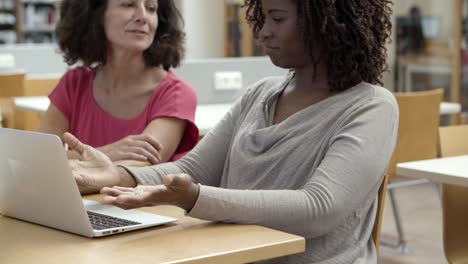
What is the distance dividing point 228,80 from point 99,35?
1.58 meters

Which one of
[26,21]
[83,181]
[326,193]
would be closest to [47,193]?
[83,181]

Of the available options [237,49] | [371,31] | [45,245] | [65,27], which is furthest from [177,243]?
[237,49]

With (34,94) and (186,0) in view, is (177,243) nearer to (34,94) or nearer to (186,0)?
(34,94)

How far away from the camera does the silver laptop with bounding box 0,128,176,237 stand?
136 centimetres

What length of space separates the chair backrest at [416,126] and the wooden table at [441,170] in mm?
1361

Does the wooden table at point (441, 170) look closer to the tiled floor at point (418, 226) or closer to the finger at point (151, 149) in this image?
the finger at point (151, 149)

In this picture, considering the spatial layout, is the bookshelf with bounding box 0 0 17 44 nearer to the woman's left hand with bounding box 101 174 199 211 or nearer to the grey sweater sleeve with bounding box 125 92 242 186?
the grey sweater sleeve with bounding box 125 92 242 186

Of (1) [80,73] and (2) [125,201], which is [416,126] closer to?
(1) [80,73]

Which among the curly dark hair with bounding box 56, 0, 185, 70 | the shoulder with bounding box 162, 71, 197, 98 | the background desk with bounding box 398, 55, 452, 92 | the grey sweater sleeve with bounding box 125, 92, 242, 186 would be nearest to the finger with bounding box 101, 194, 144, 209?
the grey sweater sleeve with bounding box 125, 92, 242, 186

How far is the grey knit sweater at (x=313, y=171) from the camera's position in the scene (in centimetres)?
147

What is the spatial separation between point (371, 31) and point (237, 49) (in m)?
6.95

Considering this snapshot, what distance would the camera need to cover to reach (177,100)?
7.78 ft

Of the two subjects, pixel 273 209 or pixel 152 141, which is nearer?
pixel 273 209

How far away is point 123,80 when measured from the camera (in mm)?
2498
